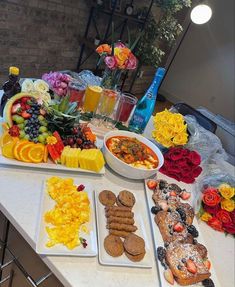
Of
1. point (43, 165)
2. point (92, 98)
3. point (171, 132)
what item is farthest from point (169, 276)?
point (92, 98)

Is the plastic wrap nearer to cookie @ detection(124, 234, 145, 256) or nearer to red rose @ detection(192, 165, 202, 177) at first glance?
red rose @ detection(192, 165, 202, 177)

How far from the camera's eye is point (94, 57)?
3.93 meters

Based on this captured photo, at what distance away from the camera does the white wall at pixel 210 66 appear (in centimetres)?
475

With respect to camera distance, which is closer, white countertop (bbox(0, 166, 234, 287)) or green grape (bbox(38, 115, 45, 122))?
white countertop (bbox(0, 166, 234, 287))

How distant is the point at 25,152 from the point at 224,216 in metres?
0.78

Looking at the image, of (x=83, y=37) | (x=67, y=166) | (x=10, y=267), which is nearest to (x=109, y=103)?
(x=67, y=166)

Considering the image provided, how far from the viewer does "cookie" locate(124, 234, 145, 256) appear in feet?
2.41

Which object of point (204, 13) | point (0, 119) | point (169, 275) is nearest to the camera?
point (169, 275)

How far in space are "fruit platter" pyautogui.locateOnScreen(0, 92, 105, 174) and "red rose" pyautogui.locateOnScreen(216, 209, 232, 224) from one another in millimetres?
485

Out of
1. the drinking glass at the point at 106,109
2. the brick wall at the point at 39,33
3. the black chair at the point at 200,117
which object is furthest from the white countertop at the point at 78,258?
the brick wall at the point at 39,33

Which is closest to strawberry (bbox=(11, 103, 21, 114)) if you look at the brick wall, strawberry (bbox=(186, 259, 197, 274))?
strawberry (bbox=(186, 259, 197, 274))

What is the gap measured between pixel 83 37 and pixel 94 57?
389 millimetres

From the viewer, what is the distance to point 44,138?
943mm

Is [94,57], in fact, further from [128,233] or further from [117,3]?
[128,233]
